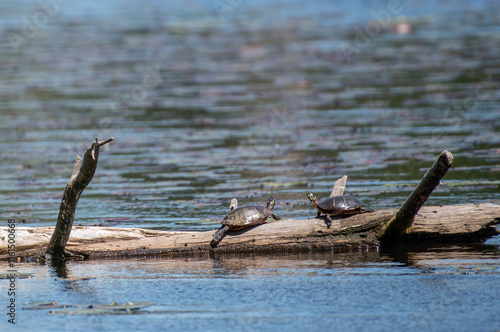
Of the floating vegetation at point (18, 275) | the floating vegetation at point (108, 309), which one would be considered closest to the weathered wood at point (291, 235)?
the floating vegetation at point (18, 275)

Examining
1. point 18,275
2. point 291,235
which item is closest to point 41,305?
point 18,275

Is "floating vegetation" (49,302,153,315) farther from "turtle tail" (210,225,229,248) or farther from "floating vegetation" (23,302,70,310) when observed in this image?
"turtle tail" (210,225,229,248)

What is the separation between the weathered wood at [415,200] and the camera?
10.1 metres

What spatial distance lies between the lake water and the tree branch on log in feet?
1.17

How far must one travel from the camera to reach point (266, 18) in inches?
1935

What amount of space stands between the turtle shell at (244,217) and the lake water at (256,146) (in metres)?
0.47

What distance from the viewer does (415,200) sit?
34.3 ft

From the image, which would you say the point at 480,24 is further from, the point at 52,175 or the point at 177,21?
the point at 52,175

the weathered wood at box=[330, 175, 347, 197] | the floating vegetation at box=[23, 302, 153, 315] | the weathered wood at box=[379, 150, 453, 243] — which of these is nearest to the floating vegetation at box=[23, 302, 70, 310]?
the floating vegetation at box=[23, 302, 153, 315]

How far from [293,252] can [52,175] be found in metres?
7.94

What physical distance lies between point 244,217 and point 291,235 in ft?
2.24

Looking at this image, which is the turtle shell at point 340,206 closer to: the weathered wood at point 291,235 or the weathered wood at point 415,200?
the weathered wood at point 291,235

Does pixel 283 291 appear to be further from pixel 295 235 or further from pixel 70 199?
pixel 70 199

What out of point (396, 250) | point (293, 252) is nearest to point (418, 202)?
point (396, 250)
